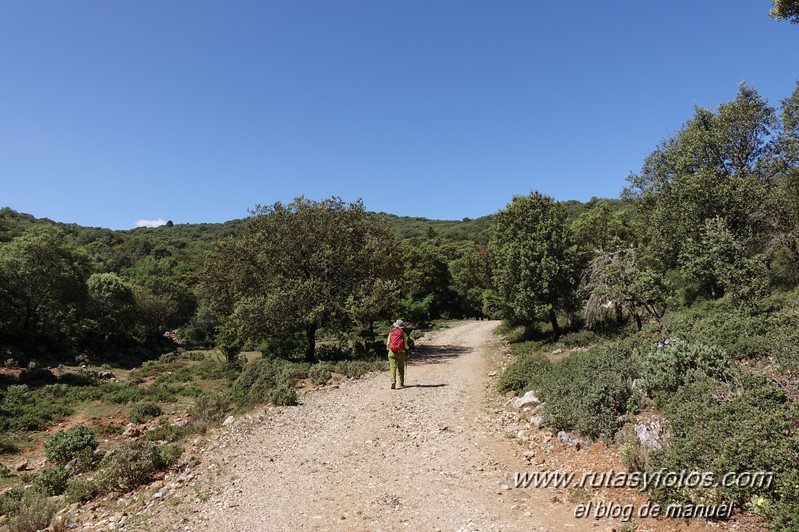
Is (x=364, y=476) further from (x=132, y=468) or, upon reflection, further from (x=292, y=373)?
(x=292, y=373)

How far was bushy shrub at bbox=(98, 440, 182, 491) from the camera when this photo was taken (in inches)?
333

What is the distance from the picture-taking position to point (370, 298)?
20703 millimetres

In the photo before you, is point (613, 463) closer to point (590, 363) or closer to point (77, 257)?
point (590, 363)

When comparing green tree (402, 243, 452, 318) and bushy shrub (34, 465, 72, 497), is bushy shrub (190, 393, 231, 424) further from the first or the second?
green tree (402, 243, 452, 318)

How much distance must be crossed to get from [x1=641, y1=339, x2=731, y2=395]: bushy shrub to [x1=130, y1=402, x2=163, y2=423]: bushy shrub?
1787 centimetres

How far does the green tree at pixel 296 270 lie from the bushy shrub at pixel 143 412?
183 inches

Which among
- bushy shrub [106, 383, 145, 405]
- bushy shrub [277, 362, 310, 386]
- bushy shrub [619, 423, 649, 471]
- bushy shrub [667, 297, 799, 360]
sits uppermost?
bushy shrub [667, 297, 799, 360]

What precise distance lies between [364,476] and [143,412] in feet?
46.3

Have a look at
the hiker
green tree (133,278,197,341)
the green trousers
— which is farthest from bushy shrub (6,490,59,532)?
green tree (133,278,197,341)

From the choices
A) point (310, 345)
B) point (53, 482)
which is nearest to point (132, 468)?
point (53, 482)

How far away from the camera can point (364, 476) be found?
771 centimetres

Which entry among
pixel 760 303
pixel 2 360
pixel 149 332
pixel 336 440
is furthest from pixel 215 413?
pixel 149 332

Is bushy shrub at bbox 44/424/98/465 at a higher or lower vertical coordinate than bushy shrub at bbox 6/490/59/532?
lower

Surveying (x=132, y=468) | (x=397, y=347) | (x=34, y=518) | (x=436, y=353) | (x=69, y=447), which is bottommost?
(x=69, y=447)
